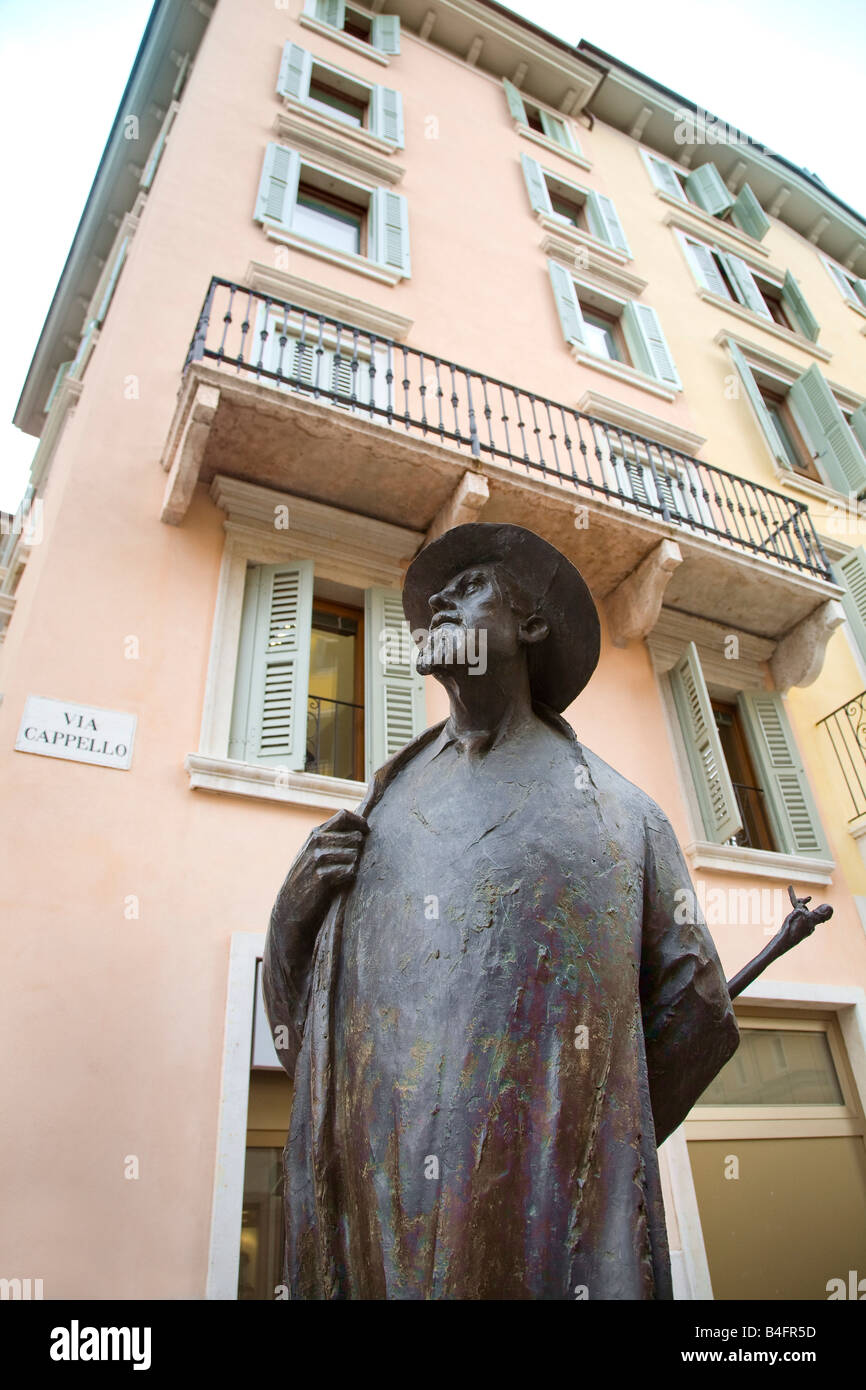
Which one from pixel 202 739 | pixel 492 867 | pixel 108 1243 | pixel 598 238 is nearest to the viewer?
pixel 492 867

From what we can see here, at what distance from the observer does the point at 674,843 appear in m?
1.85

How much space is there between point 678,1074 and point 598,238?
13589mm

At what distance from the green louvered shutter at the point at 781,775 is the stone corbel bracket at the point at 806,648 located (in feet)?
0.88

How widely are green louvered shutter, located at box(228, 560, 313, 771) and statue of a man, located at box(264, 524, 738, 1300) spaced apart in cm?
400

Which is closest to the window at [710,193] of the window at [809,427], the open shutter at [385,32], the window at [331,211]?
the window at [809,427]

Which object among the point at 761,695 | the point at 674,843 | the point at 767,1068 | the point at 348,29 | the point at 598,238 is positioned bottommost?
the point at 674,843

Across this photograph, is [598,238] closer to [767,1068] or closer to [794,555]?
[794,555]

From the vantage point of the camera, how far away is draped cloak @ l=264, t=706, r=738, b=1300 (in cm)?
128

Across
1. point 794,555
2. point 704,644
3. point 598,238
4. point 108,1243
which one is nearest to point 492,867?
point 108,1243

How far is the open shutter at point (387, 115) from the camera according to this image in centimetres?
1125

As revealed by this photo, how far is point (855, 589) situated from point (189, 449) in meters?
8.23

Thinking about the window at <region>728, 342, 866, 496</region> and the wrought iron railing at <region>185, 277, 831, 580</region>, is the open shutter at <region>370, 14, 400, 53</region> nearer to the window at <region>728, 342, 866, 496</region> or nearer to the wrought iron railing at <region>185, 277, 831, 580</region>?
the window at <region>728, 342, 866, 496</region>

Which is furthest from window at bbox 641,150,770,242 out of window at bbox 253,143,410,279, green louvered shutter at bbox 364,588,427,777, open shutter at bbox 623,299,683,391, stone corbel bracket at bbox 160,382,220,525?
stone corbel bracket at bbox 160,382,220,525

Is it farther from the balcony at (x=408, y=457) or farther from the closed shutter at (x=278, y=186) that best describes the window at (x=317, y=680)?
the closed shutter at (x=278, y=186)
